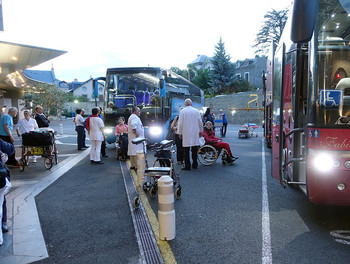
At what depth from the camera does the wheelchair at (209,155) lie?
8547 mm

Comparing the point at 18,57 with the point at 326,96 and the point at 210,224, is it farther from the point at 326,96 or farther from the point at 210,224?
the point at 326,96

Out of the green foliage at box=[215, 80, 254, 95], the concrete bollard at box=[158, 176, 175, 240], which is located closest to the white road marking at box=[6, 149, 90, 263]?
the concrete bollard at box=[158, 176, 175, 240]

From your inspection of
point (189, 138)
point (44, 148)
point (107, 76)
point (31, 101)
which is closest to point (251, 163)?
point (189, 138)

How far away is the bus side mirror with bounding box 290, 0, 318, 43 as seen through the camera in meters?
3.30

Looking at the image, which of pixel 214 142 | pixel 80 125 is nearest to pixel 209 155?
pixel 214 142

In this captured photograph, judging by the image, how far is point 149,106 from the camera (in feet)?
39.2

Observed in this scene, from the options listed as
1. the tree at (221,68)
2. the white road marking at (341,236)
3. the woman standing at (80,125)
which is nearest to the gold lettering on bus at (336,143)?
the white road marking at (341,236)

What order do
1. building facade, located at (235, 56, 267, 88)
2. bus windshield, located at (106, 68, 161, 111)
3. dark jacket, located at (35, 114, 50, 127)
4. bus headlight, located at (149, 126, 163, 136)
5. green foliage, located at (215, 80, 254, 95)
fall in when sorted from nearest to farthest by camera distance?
dark jacket, located at (35, 114, 50, 127)
bus headlight, located at (149, 126, 163, 136)
bus windshield, located at (106, 68, 161, 111)
green foliage, located at (215, 80, 254, 95)
building facade, located at (235, 56, 267, 88)

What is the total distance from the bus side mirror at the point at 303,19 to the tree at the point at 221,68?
43056mm

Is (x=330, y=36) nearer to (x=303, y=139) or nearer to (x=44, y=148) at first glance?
(x=303, y=139)

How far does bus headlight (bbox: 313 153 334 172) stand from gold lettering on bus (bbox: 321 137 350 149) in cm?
13

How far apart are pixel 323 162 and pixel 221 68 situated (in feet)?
143

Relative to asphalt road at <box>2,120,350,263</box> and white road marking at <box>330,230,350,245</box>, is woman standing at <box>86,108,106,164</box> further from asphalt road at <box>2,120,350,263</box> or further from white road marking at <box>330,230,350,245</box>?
white road marking at <box>330,230,350,245</box>

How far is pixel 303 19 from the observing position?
3336mm
